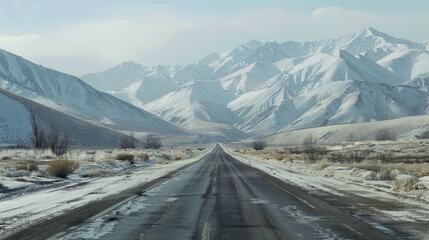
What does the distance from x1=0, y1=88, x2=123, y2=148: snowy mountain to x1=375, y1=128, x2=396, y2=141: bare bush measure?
91.9 m

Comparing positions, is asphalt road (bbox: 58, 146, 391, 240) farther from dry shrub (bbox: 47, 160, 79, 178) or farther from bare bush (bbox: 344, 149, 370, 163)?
bare bush (bbox: 344, 149, 370, 163)

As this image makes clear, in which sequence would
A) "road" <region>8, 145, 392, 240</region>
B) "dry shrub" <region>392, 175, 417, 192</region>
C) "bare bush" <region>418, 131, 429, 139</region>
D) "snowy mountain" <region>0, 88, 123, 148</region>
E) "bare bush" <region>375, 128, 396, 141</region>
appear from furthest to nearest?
"bare bush" <region>375, 128, 396, 141</region> → "bare bush" <region>418, 131, 429, 139</region> → "snowy mountain" <region>0, 88, 123, 148</region> → "dry shrub" <region>392, 175, 417, 192</region> → "road" <region>8, 145, 392, 240</region>

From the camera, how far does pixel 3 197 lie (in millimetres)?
20828

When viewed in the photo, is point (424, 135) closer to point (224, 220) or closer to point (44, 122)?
point (44, 122)

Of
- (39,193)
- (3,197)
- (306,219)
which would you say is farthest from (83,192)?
(306,219)

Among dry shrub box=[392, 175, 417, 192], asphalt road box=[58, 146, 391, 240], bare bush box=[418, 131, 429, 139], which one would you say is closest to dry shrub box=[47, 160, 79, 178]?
asphalt road box=[58, 146, 391, 240]

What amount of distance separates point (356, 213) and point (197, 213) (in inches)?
188

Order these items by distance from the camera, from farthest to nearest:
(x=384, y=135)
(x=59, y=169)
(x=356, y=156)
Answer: (x=384, y=135) < (x=356, y=156) < (x=59, y=169)

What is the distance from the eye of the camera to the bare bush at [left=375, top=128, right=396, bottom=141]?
18325 centimetres

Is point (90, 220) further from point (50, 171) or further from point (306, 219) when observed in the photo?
point (50, 171)

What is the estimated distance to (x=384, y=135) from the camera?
183625 mm

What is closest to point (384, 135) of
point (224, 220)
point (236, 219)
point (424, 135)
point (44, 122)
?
point (424, 135)

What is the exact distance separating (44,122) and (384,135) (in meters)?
115

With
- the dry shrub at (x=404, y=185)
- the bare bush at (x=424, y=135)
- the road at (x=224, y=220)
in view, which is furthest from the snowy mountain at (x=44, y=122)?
the road at (x=224, y=220)
